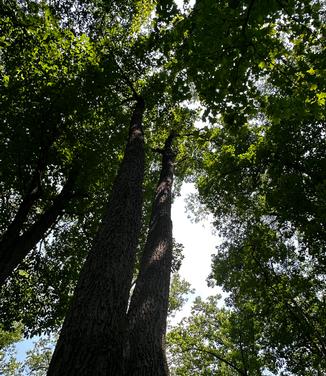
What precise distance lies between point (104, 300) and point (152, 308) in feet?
4.17

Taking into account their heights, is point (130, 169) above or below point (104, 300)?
above

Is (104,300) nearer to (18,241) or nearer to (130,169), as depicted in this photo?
(130,169)

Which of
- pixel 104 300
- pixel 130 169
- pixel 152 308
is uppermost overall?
pixel 130 169

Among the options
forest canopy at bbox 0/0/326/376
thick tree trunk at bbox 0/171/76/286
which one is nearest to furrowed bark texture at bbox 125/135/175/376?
forest canopy at bbox 0/0/326/376

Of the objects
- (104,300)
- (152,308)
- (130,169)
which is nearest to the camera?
(104,300)

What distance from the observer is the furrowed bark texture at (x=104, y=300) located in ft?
10.2

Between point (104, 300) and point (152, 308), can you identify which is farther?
point (152, 308)

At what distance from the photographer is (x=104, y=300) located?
12.5ft

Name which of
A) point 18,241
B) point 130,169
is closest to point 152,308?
point 130,169

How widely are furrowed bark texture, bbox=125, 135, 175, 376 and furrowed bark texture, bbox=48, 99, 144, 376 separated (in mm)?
591

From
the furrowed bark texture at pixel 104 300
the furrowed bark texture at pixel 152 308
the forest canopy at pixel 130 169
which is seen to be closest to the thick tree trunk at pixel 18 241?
the forest canopy at pixel 130 169

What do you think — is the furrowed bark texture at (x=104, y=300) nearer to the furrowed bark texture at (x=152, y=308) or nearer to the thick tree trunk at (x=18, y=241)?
the furrowed bark texture at (x=152, y=308)

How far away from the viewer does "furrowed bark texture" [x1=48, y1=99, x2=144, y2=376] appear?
3117 mm

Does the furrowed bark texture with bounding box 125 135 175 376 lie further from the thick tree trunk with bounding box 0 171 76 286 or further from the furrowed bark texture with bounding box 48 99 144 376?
the thick tree trunk with bounding box 0 171 76 286
